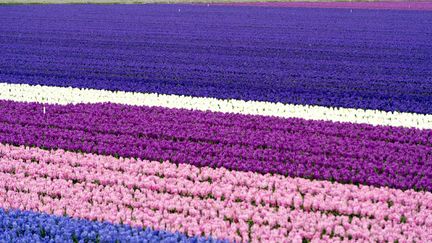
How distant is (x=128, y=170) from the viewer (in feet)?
22.1

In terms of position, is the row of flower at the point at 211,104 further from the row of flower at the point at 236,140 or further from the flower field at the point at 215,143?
the row of flower at the point at 236,140

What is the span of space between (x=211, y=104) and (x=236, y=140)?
2026 mm

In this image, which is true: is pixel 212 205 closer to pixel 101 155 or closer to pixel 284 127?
pixel 101 155

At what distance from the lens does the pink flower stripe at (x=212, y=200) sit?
5332 mm

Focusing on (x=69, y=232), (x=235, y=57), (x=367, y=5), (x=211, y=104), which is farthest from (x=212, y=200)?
(x=367, y=5)

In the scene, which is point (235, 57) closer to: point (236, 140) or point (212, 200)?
point (236, 140)

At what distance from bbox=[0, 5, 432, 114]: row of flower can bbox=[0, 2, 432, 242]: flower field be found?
0.07 meters

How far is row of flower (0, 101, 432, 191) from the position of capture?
22.3 ft

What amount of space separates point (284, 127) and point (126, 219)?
11.3 feet

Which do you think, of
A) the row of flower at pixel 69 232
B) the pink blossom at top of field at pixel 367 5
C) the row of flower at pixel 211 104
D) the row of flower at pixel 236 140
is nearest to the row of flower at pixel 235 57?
the row of flower at pixel 211 104

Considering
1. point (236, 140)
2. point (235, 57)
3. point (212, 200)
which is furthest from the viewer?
point (235, 57)

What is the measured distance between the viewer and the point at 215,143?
773 centimetres

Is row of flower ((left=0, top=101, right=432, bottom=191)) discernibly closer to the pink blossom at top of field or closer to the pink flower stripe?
the pink flower stripe

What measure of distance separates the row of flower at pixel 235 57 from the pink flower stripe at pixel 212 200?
364 cm
